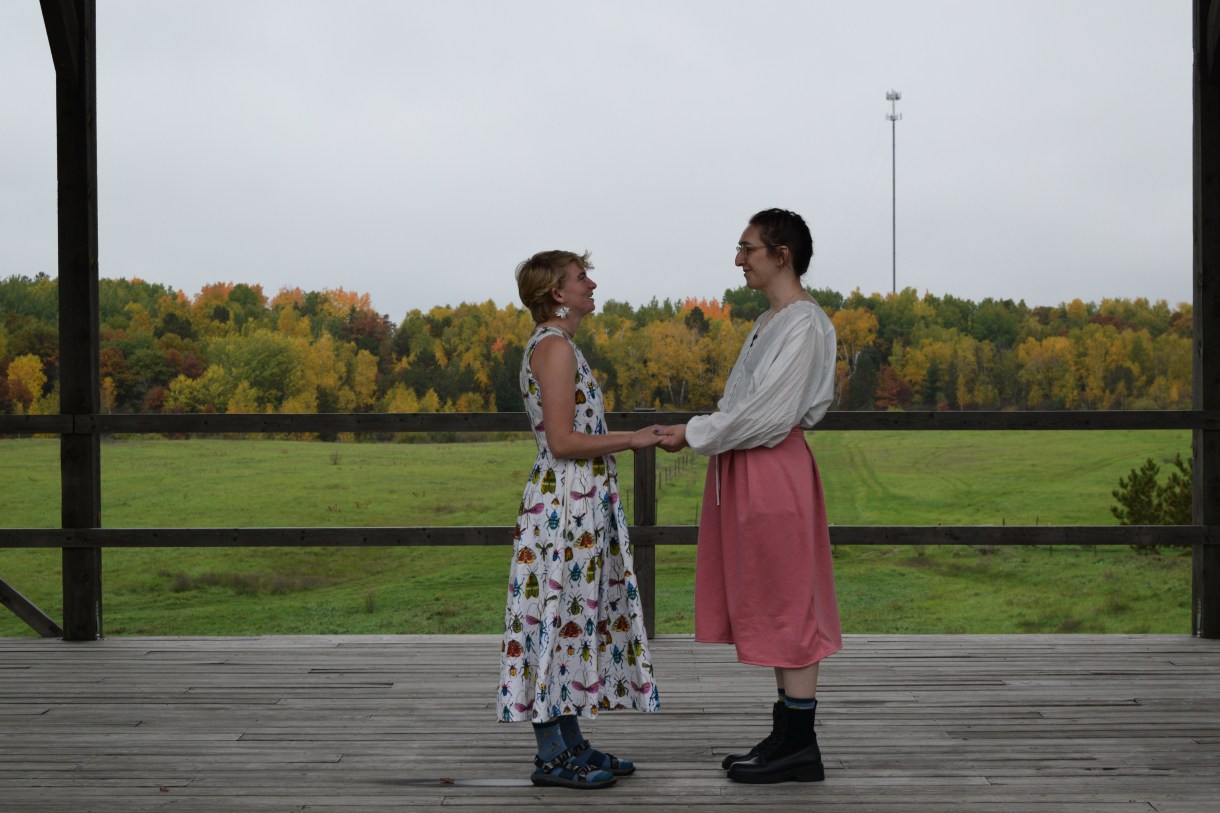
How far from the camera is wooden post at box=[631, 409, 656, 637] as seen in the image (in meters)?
4.92

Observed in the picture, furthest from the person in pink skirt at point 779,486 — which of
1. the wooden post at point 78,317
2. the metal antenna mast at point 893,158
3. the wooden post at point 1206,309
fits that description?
the metal antenna mast at point 893,158

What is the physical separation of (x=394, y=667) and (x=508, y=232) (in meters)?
15.7

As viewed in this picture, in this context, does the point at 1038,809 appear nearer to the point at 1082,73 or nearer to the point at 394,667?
the point at 394,667

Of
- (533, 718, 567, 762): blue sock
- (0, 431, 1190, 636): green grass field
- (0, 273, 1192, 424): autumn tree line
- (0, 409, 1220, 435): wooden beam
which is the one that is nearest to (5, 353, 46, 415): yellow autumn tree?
(0, 273, 1192, 424): autumn tree line

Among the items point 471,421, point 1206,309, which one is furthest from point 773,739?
point 1206,309

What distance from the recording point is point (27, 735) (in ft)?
11.9

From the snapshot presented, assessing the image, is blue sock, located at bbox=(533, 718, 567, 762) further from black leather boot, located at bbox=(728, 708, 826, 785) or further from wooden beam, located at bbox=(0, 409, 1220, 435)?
wooden beam, located at bbox=(0, 409, 1220, 435)

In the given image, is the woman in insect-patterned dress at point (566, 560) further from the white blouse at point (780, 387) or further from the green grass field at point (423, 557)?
the green grass field at point (423, 557)

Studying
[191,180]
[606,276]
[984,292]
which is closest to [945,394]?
[984,292]

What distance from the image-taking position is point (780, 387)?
2.89 meters

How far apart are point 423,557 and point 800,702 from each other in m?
17.8

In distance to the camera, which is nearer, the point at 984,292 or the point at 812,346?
the point at 812,346

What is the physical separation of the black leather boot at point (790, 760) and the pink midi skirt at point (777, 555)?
187 millimetres

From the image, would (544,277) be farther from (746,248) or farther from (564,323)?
(746,248)
